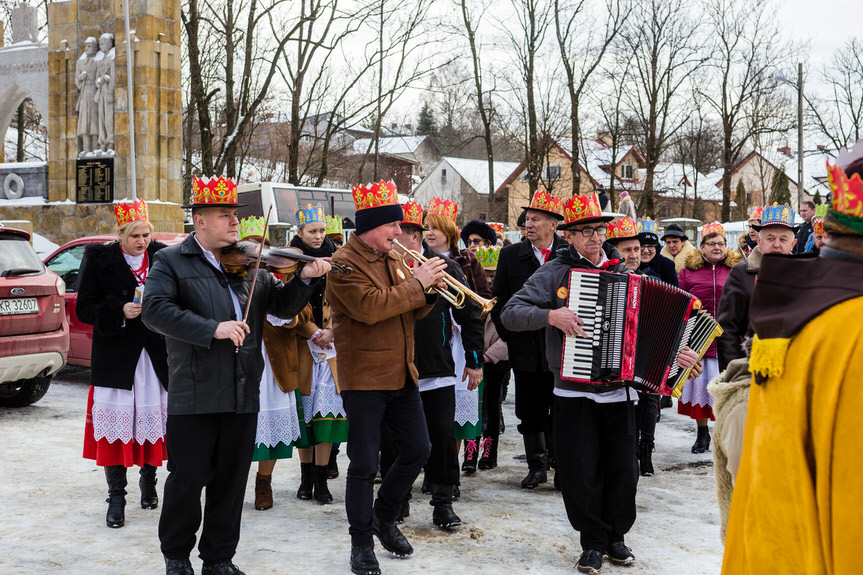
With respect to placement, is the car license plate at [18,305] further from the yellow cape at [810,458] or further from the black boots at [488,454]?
the yellow cape at [810,458]

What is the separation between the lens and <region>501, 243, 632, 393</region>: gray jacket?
483cm

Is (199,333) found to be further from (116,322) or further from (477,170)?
(477,170)

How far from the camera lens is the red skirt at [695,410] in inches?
309

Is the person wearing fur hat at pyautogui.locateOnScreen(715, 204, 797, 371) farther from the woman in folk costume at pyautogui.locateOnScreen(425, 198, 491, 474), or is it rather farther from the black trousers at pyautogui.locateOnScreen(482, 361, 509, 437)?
the black trousers at pyautogui.locateOnScreen(482, 361, 509, 437)

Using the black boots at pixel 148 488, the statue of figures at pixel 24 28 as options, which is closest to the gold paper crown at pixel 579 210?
the black boots at pixel 148 488

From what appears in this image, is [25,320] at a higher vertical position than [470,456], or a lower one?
higher

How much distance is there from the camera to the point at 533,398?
→ 22.6 feet

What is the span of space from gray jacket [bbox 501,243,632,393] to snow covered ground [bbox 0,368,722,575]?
44.9 inches

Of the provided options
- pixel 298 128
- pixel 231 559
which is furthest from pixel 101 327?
pixel 298 128

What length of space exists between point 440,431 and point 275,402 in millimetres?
1258

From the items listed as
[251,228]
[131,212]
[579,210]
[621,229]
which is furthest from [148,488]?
[621,229]

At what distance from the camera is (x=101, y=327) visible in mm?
5562

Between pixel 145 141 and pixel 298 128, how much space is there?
Result: 7.40 m

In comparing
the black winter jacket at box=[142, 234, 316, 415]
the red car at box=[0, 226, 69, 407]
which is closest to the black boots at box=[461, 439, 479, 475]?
the black winter jacket at box=[142, 234, 316, 415]
